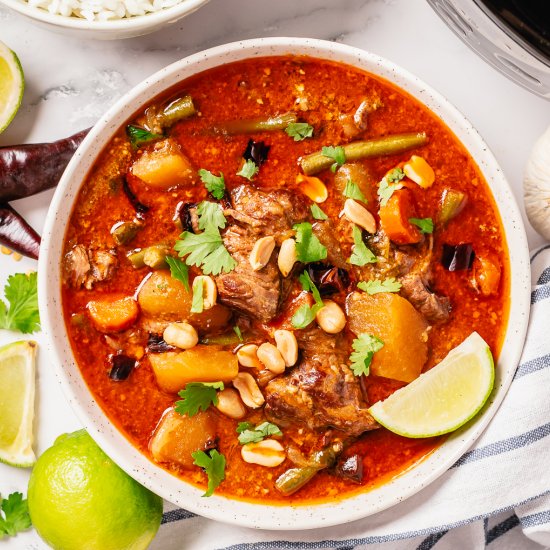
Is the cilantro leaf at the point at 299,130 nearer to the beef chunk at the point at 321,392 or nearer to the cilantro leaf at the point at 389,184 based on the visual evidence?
the cilantro leaf at the point at 389,184

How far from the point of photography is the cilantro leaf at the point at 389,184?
4035 mm

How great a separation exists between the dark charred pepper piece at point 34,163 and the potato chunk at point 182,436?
4.52 ft

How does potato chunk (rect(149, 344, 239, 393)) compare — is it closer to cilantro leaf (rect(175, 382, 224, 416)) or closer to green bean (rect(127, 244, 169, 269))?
cilantro leaf (rect(175, 382, 224, 416))

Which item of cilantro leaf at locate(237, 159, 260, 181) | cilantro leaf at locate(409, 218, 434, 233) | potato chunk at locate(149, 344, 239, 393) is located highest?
cilantro leaf at locate(237, 159, 260, 181)

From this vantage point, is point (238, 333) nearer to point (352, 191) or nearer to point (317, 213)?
point (317, 213)

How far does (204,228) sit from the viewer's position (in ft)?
13.0

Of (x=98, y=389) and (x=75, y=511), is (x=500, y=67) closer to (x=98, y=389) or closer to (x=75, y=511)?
(x=98, y=389)

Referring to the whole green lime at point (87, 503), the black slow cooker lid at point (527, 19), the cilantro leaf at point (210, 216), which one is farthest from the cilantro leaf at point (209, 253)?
the black slow cooker lid at point (527, 19)

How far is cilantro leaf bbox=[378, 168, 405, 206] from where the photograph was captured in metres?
4.04

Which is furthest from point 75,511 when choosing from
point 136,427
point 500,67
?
point 500,67

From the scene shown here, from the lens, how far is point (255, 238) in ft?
13.0

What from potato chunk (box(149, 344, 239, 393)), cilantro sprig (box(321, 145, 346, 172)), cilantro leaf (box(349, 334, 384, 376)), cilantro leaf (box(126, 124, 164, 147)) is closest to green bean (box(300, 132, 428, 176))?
cilantro sprig (box(321, 145, 346, 172))

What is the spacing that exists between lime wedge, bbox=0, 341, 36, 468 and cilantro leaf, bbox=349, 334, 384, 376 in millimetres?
1728

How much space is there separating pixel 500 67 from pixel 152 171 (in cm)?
187
